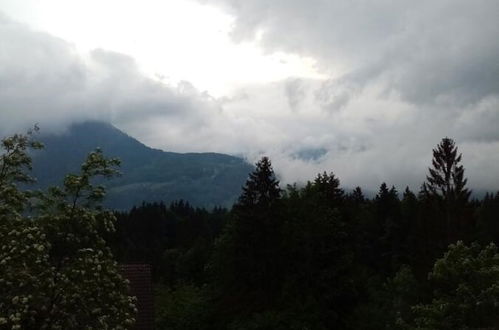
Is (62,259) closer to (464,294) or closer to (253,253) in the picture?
(464,294)

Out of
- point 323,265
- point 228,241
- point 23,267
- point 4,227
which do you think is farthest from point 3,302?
point 228,241

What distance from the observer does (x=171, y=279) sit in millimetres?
96312

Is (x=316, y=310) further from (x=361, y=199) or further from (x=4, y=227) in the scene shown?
(x=361, y=199)

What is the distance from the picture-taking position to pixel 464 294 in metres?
27.6

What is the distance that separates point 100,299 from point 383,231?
70176mm

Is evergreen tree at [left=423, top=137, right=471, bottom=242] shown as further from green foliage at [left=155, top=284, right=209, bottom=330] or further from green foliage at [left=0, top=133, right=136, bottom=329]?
green foliage at [left=0, top=133, right=136, bottom=329]

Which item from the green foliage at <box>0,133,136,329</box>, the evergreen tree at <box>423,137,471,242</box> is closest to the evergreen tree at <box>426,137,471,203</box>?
the evergreen tree at <box>423,137,471,242</box>

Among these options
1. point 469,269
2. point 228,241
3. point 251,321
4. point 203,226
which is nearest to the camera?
point 469,269

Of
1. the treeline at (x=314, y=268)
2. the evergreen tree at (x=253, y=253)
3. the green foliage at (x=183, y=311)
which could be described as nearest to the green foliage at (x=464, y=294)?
the treeline at (x=314, y=268)

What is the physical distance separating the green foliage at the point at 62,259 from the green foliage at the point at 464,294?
19.1 metres

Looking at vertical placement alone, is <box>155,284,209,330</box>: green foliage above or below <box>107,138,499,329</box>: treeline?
below

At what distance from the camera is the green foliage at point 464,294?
88.0 feet

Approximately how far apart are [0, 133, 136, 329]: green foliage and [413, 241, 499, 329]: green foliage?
19.1 meters

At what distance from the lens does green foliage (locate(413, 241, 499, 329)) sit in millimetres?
26812
